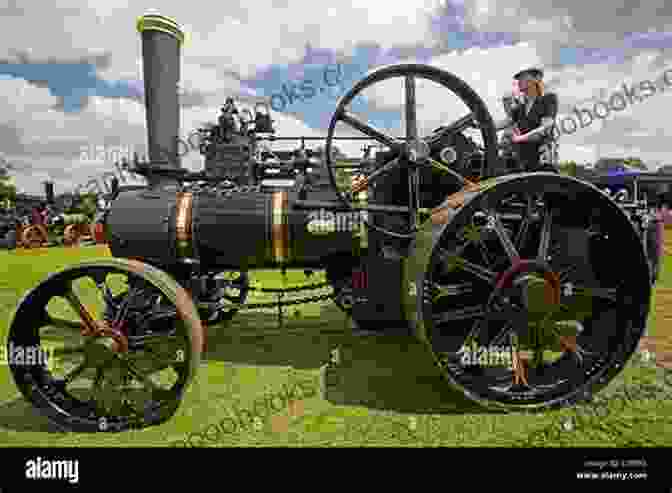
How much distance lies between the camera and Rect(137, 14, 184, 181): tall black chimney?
4.41m

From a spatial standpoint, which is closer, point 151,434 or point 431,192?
point 151,434

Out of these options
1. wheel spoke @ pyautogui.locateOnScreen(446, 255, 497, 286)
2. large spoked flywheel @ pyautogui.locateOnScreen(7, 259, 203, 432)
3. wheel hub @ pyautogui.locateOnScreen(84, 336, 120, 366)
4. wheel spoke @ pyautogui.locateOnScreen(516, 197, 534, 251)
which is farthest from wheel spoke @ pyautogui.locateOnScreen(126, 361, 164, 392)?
wheel spoke @ pyautogui.locateOnScreen(516, 197, 534, 251)

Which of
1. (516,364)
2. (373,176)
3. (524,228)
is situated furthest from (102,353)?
(524,228)

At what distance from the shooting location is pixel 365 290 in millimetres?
3635

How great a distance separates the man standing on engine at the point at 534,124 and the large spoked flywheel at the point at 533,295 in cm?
49

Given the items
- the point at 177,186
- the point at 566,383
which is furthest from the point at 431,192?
the point at 177,186

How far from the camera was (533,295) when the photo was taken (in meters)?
2.88

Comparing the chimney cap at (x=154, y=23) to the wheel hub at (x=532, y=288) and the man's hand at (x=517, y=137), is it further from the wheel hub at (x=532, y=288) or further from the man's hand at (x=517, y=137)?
the wheel hub at (x=532, y=288)

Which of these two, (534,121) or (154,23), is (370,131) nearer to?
(534,121)

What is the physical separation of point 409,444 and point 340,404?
27.5 inches

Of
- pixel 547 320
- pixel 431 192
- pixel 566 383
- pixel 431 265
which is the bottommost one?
pixel 566 383

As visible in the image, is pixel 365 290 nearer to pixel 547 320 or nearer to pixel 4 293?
pixel 547 320
